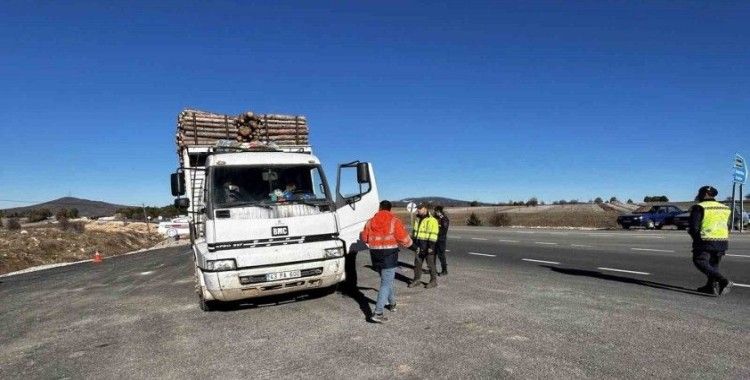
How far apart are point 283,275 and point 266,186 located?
167 centimetres

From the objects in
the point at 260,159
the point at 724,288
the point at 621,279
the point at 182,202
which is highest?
the point at 260,159

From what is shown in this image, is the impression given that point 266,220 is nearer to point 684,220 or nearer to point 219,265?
point 219,265

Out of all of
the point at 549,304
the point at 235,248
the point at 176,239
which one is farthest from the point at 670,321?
the point at 176,239

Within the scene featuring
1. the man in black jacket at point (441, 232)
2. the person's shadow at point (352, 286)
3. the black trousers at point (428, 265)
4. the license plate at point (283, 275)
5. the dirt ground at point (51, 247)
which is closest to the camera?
the license plate at point (283, 275)

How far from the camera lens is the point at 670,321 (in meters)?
6.30

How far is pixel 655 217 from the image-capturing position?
31.6 meters

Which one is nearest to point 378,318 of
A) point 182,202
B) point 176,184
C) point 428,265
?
point 428,265

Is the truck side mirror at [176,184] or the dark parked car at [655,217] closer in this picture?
the truck side mirror at [176,184]

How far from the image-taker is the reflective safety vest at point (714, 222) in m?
7.88

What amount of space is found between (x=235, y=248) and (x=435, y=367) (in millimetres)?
3705

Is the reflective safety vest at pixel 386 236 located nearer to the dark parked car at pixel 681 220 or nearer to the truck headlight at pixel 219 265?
the truck headlight at pixel 219 265

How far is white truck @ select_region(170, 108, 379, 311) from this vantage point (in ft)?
23.6

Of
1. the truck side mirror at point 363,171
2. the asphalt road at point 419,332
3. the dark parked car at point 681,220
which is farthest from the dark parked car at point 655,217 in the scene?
the truck side mirror at point 363,171

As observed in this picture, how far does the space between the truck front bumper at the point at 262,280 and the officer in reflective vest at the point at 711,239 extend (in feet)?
19.5
